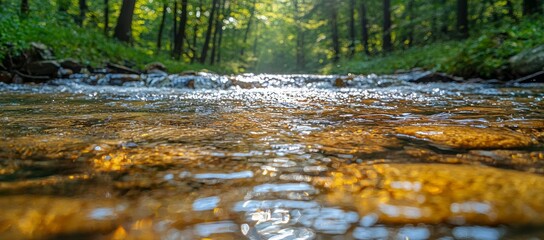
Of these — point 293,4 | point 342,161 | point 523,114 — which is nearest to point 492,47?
point 523,114

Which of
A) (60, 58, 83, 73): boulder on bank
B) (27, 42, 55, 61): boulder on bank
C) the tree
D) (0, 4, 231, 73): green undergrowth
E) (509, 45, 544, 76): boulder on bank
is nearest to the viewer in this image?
(509, 45, 544, 76): boulder on bank

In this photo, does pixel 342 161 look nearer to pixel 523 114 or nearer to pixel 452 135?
pixel 452 135

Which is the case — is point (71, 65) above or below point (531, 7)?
below

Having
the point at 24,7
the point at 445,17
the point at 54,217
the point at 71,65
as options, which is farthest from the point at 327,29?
the point at 54,217

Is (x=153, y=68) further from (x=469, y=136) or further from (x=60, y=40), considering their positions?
(x=469, y=136)

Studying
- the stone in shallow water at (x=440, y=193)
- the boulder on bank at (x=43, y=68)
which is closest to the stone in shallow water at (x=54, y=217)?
the stone in shallow water at (x=440, y=193)

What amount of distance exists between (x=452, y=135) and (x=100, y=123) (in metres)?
2.05

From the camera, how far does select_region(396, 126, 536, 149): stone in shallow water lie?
1.62m

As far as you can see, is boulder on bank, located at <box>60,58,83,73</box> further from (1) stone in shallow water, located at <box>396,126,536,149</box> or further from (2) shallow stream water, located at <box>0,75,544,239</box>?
(1) stone in shallow water, located at <box>396,126,536,149</box>

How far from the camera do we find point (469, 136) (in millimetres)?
1803

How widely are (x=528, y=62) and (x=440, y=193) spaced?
740 cm

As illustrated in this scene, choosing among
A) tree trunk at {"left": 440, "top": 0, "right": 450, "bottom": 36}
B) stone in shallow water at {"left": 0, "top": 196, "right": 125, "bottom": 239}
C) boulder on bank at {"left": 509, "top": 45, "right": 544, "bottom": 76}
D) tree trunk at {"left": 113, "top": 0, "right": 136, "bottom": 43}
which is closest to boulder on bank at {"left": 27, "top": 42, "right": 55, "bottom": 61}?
tree trunk at {"left": 113, "top": 0, "right": 136, "bottom": 43}

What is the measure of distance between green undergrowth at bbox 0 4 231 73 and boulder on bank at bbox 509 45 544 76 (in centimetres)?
939

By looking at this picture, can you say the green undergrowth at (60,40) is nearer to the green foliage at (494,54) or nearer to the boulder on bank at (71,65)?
the boulder on bank at (71,65)
